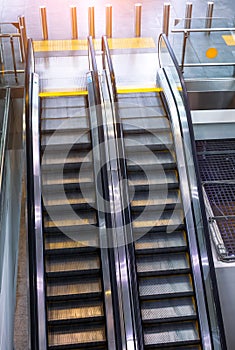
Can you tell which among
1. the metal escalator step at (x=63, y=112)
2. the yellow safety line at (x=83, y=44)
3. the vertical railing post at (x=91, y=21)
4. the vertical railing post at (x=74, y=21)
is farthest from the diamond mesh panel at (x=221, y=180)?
the vertical railing post at (x=74, y=21)

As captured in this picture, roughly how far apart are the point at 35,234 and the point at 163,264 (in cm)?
185

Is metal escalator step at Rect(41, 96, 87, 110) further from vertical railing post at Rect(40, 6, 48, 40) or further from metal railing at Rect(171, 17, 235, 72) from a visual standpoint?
vertical railing post at Rect(40, 6, 48, 40)

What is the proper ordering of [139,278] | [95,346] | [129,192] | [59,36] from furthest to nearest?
[59,36] < [129,192] < [139,278] < [95,346]

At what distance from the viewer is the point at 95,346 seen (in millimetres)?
5797

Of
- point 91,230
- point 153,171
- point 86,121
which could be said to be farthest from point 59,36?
point 91,230

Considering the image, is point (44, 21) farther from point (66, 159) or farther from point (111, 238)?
point (111, 238)

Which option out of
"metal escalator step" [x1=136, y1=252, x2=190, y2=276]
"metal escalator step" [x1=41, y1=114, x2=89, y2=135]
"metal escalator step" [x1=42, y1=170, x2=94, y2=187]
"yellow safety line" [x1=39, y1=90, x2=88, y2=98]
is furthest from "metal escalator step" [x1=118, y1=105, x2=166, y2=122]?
"metal escalator step" [x1=136, y1=252, x2=190, y2=276]

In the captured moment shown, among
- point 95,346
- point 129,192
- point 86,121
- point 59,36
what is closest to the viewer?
point 95,346

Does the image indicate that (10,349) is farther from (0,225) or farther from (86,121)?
(86,121)

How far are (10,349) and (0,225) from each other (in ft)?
6.49

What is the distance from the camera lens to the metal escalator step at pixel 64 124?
7199mm

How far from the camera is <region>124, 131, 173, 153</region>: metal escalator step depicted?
7.04 m

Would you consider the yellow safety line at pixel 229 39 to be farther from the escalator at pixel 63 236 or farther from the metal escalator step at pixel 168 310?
the metal escalator step at pixel 168 310

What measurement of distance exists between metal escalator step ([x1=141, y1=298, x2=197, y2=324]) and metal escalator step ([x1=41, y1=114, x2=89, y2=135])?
2.93m
